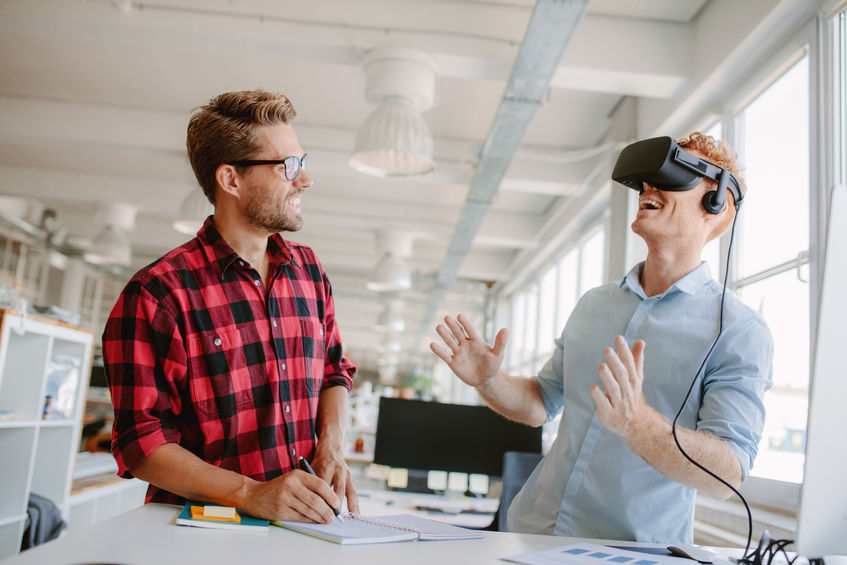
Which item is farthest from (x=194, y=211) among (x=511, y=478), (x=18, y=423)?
(x=511, y=478)

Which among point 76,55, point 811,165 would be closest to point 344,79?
point 76,55

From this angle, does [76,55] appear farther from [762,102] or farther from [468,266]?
[468,266]

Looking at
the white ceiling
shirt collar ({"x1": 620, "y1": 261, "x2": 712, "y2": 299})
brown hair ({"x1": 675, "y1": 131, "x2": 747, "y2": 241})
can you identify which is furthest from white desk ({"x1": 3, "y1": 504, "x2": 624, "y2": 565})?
the white ceiling

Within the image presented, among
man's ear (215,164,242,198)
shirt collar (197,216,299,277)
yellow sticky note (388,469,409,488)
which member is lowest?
yellow sticky note (388,469,409,488)

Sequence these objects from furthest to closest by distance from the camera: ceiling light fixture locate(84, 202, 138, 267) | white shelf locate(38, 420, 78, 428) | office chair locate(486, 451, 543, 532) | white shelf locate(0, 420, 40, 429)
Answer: ceiling light fixture locate(84, 202, 138, 267)
white shelf locate(38, 420, 78, 428)
white shelf locate(0, 420, 40, 429)
office chair locate(486, 451, 543, 532)

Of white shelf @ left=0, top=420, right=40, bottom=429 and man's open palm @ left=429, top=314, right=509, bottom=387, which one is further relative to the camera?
white shelf @ left=0, top=420, right=40, bottom=429

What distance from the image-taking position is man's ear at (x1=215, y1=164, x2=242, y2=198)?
168cm

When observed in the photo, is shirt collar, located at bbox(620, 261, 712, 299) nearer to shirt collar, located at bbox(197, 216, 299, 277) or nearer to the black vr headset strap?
the black vr headset strap

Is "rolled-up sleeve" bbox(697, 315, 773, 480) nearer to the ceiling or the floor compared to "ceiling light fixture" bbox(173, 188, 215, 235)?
nearer to the floor

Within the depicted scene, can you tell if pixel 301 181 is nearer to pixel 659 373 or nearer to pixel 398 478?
pixel 659 373

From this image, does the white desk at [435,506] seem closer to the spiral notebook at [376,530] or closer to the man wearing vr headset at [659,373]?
the man wearing vr headset at [659,373]

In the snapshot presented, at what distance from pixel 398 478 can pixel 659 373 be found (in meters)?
2.54

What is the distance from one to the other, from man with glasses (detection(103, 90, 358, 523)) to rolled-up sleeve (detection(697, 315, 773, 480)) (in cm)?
76

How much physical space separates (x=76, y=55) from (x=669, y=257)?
521cm
